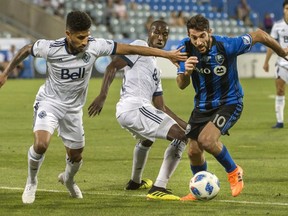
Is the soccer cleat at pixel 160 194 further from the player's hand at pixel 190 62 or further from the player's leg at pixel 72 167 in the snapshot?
the player's hand at pixel 190 62

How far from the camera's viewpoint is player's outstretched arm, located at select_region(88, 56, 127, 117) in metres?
9.77

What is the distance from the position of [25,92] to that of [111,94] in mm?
2871

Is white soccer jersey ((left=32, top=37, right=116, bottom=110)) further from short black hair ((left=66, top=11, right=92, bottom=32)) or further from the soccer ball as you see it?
the soccer ball

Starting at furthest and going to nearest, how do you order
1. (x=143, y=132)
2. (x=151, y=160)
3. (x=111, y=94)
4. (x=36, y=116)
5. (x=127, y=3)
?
(x=127, y=3)
(x=111, y=94)
(x=151, y=160)
(x=143, y=132)
(x=36, y=116)

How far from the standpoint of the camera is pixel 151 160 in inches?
528

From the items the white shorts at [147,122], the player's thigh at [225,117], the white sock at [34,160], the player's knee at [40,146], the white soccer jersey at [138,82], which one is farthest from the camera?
the white soccer jersey at [138,82]

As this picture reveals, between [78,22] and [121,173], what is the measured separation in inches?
133

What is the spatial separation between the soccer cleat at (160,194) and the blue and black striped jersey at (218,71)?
0.98 m

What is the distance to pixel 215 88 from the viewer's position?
9.63 meters

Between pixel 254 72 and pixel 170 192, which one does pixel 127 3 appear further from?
pixel 170 192

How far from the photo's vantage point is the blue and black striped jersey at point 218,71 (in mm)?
9547

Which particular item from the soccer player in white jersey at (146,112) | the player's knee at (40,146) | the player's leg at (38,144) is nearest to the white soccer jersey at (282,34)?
the soccer player in white jersey at (146,112)

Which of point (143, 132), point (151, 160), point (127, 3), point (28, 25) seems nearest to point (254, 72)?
point (127, 3)

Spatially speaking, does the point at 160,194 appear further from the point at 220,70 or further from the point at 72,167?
the point at 220,70
